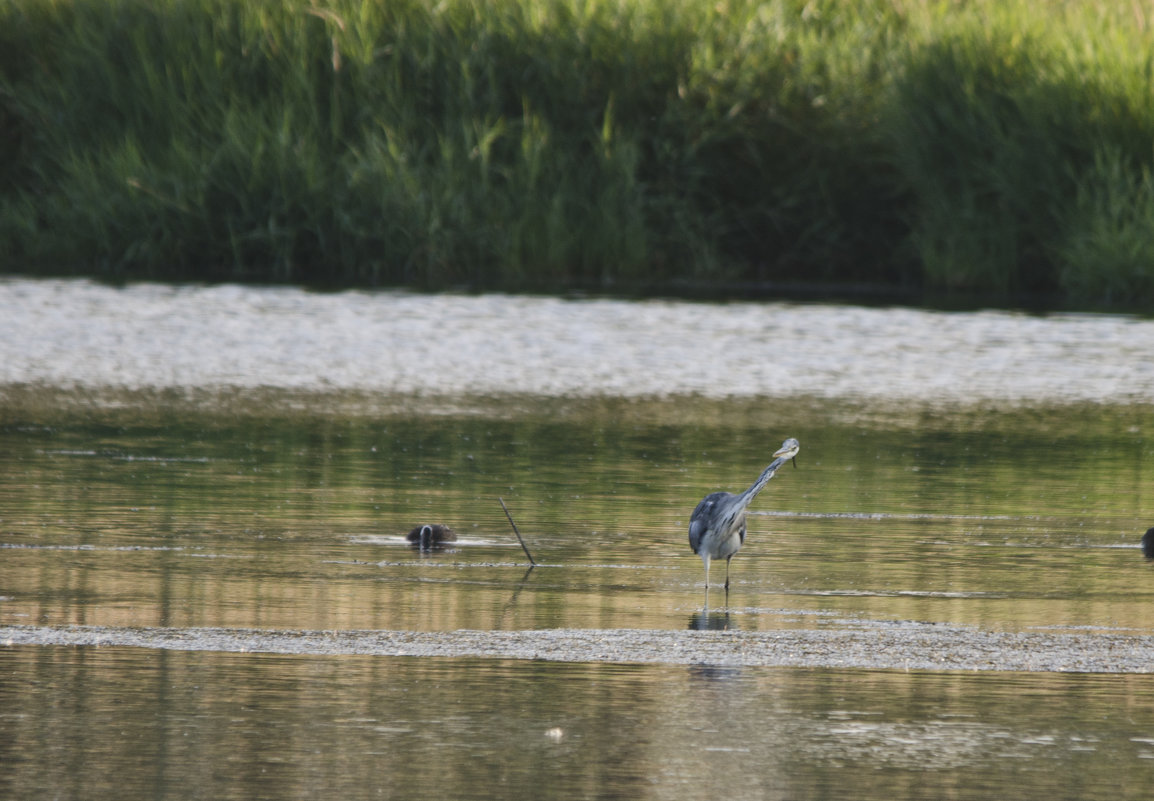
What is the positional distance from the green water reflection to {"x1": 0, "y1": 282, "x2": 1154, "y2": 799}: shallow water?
3cm

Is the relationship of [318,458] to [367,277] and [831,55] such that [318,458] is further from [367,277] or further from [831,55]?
[831,55]

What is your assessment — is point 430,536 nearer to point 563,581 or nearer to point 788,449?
point 563,581

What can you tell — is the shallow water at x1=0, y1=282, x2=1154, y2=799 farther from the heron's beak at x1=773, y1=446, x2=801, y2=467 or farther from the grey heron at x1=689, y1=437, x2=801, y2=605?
the heron's beak at x1=773, y1=446, x2=801, y2=467

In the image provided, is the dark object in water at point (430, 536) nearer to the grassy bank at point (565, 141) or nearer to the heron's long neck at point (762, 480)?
the heron's long neck at point (762, 480)

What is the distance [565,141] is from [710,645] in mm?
16427

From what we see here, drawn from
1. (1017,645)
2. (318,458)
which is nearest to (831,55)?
(318,458)

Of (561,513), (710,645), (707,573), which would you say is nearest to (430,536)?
(561,513)

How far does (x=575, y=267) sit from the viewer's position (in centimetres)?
2166

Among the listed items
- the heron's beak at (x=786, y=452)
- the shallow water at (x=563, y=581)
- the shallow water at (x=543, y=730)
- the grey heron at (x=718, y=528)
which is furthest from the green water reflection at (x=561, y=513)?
the shallow water at (x=543, y=730)

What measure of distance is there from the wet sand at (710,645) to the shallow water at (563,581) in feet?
0.06

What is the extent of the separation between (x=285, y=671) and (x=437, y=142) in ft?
55.3

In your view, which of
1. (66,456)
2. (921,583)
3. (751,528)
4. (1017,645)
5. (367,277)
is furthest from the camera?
(367,277)

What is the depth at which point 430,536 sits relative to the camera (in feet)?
24.4

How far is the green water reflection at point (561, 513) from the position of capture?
252 inches
